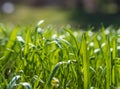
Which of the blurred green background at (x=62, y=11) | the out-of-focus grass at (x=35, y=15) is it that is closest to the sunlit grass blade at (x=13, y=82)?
the blurred green background at (x=62, y=11)

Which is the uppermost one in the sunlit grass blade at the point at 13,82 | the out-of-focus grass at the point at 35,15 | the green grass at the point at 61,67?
the out-of-focus grass at the point at 35,15

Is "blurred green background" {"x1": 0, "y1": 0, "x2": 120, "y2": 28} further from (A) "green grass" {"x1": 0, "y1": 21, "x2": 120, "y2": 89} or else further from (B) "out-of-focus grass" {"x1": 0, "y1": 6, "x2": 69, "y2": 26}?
(A) "green grass" {"x1": 0, "y1": 21, "x2": 120, "y2": 89}

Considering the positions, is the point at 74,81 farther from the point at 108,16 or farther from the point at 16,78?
the point at 108,16

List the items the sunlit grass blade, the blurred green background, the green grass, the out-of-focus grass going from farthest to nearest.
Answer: the out-of-focus grass
the blurred green background
the green grass
the sunlit grass blade

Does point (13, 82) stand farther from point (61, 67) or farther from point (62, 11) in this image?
point (62, 11)

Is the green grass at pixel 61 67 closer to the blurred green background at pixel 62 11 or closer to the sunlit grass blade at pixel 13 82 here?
the sunlit grass blade at pixel 13 82

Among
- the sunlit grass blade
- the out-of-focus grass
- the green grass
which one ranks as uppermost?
the out-of-focus grass

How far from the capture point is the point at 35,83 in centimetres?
182

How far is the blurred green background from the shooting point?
58.3 ft

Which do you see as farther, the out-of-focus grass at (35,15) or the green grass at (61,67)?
the out-of-focus grass at (35,15)

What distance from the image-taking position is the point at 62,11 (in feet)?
68.5

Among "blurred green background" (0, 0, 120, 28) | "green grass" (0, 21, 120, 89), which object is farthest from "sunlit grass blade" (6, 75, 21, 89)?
"blurred green background" (0, 0, 120, 28)

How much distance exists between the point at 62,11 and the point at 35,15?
1.94 meters

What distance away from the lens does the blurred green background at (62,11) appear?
17781mm
